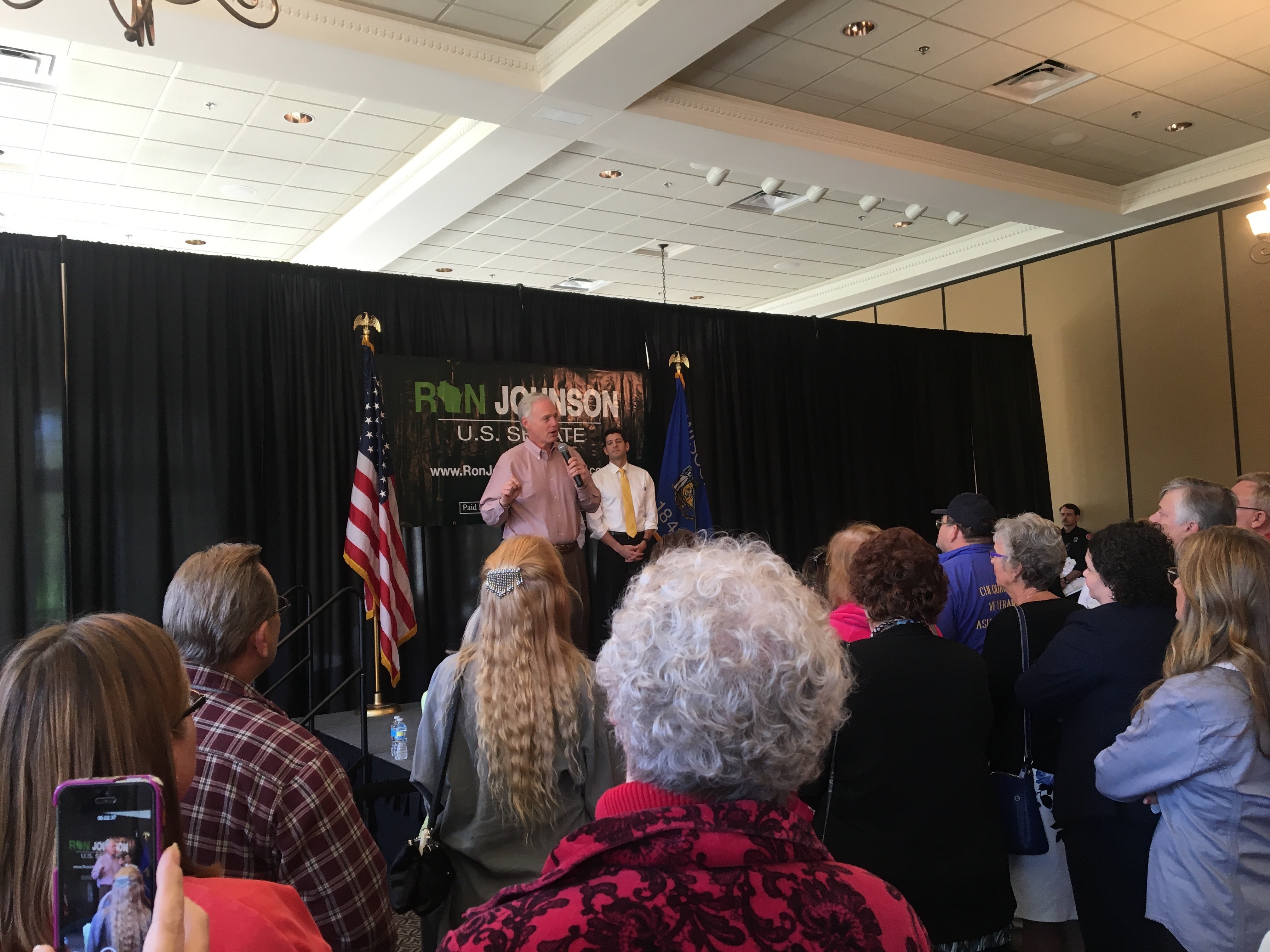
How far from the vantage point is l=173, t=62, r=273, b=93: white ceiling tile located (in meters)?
5.89

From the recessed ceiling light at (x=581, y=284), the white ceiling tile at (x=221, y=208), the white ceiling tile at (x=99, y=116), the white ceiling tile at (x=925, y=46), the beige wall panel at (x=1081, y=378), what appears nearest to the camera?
the white ceiling tile at (x=925, y=46)

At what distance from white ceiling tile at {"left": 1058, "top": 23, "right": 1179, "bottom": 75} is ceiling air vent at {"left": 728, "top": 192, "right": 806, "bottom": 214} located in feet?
8.74

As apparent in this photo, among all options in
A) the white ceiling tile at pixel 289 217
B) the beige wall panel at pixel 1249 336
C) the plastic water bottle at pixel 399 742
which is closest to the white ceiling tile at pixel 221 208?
the white ceiling tile at pixel 289 217

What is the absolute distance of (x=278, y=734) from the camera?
1.65 meters

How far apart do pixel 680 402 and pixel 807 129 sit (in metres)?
2.28

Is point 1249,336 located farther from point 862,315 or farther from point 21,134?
point 21,134

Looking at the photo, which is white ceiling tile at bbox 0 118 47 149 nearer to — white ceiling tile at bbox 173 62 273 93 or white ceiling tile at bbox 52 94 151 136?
white ceiling tile at bbox 52 94 151 136

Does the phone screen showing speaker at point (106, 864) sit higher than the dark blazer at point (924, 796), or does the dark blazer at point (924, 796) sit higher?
the phone screen showing speaker at point (106, 864)

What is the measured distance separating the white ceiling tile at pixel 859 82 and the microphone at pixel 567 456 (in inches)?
124

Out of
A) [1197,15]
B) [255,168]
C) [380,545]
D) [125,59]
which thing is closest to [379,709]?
[380,545]

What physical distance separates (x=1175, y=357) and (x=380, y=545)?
26.0 ft

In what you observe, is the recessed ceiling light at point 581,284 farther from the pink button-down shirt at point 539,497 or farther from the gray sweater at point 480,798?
the gray sweater at point 480,798

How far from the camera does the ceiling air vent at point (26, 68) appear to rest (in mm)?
5672

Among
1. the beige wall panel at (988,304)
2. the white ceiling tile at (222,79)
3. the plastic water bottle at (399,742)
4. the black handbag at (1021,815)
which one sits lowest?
the plastic water bottle at (399,742)
